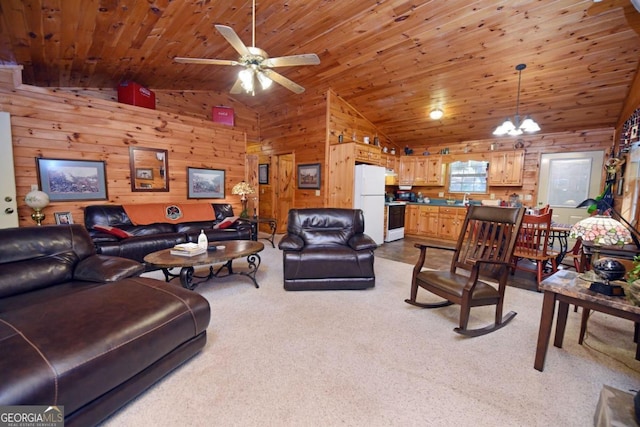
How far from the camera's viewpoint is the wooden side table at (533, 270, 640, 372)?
150cm

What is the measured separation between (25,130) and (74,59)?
1.19 metres

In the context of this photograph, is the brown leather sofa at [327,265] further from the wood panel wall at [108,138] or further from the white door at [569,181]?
the white door at [569,181]

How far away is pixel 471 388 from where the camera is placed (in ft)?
5.31

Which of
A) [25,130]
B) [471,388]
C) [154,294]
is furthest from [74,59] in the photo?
[471,388]

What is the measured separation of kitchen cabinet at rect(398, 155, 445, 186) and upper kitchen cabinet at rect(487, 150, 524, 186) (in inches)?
41.6

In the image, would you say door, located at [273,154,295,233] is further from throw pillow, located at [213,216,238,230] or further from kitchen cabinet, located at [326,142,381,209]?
throw pillow, located at [213,216,238,230]

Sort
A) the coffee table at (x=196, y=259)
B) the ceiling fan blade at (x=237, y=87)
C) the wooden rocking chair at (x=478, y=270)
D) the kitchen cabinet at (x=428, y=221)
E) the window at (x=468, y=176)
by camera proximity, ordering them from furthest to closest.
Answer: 1. the kitchen cabinet at (x=428, y=221)
2. the window at (x=468, y=176)
3. the ceiling fan blade at (x=237, y=87)
4. the coffee table at (x=196, y=259)
5. the wooden rocking chair at (x=478, y=270)

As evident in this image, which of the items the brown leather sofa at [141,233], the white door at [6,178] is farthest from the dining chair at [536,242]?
the white door at [6,178]

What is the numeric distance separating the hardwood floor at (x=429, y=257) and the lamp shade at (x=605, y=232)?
1920 millimetres

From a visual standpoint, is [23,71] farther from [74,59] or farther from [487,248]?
[487,248]

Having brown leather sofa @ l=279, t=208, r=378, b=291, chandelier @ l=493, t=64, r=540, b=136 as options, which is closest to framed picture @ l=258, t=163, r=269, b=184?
brown leather sofa @ l=279, t=208, r=378, b=291

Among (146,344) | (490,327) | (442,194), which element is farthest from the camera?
(442,194)

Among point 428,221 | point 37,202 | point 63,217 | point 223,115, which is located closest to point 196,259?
point 37,202

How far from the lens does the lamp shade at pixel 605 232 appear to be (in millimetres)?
1589
